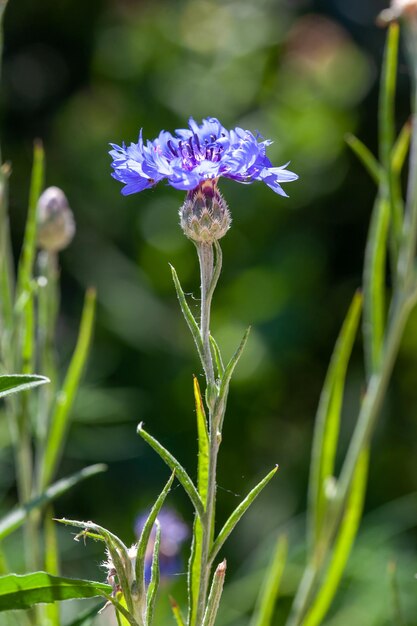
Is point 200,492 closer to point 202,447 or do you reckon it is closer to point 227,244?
→ point 202,447

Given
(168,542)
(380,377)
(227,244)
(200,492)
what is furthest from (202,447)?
(227,244)

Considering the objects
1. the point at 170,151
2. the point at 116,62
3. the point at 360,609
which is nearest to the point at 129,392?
the point at 360,609

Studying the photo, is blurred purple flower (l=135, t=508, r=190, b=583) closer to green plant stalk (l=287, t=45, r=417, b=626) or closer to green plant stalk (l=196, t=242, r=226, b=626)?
green plant stalk (l=287, t=45, r=417, b=626)

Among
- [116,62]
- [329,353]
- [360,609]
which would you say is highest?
[116,62]

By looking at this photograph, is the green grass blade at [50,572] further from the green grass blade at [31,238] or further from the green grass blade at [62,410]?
the green grass blade at [31,238]

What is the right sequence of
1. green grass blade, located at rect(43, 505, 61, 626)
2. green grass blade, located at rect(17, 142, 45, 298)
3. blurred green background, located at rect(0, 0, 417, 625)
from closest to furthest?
green grass blade, located at rect(43, 505, 61, 626) < green grass blade, located at rect(17, 142, 45, 298) < blurred green background, located at rect(0, 0, 417, 625)

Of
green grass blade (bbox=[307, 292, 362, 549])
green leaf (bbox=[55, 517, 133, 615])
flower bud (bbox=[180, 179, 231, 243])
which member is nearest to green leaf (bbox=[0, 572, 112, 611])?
green leaf (bbox=[55, 517, 133, 615])

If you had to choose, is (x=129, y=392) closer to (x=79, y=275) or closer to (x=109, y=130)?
(x=79, y=275)
